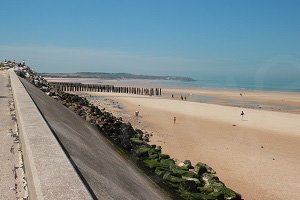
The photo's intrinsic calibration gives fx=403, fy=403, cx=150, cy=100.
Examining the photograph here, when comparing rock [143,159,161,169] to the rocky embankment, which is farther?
rock [143,159,161,169]

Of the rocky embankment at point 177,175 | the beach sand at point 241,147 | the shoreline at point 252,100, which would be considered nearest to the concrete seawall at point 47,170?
the rocky embankment at point 177,175

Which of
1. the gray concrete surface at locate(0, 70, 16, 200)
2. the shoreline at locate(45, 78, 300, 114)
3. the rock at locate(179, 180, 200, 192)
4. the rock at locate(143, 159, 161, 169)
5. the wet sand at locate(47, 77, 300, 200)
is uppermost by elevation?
the gray concrete surface at locate(0, 70, 16, 200)

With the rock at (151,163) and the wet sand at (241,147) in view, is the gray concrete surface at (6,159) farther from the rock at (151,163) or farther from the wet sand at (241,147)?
the wet sand at (241,147)

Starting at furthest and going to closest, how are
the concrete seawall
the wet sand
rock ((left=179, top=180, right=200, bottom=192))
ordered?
the wet sand → rock ((left=179, top=180, right=200, bottom=192)) → the concrete seawall

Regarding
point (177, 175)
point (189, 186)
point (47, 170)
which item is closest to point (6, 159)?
point (47, 170)

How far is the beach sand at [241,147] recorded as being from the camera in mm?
12711

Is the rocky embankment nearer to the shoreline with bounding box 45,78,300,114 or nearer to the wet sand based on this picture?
the wet sand

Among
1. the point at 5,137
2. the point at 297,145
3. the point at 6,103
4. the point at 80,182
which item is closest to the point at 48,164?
the point at 80,182

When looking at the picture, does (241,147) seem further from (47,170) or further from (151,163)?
(47,170)

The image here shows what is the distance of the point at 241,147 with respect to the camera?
1875 cm

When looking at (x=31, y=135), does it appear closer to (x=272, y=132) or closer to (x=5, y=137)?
(x=5, y=137)

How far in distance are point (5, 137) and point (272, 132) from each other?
846 inches

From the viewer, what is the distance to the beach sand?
12.7 meters

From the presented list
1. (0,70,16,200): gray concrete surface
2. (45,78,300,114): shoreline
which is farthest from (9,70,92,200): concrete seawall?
(45,78,300,114): shoreline
